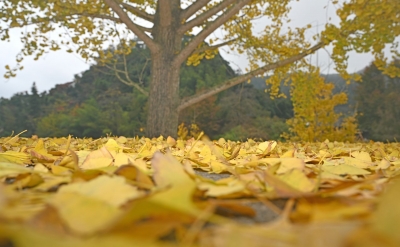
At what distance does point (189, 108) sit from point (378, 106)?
332 inches

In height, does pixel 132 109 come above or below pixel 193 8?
below

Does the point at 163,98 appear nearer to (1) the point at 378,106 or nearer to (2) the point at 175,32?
(2) the point at 175,32

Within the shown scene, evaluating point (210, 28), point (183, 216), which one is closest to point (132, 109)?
point (210, 28)

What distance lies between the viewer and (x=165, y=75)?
4.33m

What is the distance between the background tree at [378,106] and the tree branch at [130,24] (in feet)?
36.1

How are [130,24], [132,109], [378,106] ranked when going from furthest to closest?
[378,106] → [132,109] → [130,24]

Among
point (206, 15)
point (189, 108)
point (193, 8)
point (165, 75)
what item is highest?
point (193, 8)

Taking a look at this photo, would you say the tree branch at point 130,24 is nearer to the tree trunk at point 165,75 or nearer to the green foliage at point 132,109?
the tree trunk at point 165,75

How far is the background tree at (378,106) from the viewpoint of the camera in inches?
545

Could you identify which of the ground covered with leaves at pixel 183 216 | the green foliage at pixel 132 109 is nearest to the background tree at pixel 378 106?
the green foliage at pixel 132 109

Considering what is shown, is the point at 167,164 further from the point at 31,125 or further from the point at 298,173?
the point at 31,125

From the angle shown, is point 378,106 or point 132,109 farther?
point 378,106

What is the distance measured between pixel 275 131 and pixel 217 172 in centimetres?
1213

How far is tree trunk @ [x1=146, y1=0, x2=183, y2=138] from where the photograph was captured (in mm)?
4332
